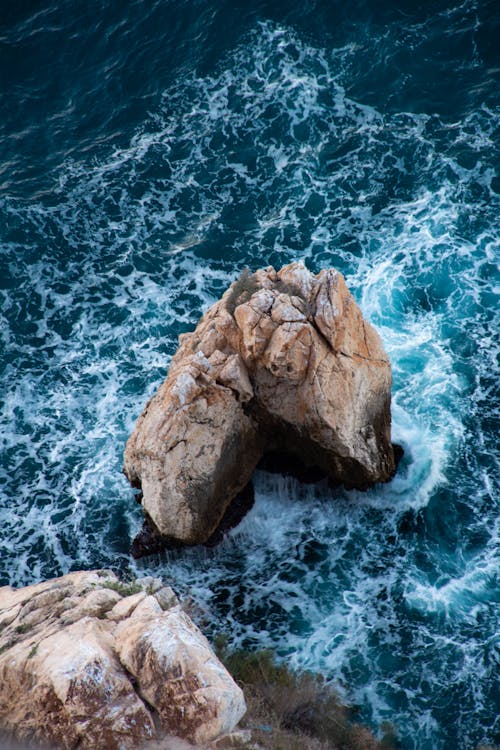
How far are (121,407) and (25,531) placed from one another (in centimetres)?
565

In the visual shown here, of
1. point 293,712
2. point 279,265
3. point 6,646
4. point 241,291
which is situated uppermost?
point 279,265

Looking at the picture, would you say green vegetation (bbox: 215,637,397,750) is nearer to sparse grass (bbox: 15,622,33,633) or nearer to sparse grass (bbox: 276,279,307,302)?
sparse grass (bbox: 15,622,33,633)

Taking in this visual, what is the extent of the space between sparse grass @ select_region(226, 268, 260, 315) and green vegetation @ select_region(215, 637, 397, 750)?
1023 cm

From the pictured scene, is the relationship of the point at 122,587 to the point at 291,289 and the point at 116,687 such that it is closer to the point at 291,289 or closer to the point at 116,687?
the point at 116,687

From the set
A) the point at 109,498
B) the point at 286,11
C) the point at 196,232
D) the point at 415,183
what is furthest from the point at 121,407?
the point at 286,11

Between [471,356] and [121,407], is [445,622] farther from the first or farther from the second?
[121,407]

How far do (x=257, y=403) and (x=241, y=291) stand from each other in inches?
144

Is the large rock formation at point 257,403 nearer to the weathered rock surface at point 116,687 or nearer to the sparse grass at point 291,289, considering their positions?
the sparse grass at point 291,289

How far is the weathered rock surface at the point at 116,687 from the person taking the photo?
45.6 feet

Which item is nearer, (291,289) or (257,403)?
(257,403)

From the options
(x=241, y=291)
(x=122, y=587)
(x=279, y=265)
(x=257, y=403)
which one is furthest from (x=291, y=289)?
(x=122, y=587)

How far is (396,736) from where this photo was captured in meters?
17.1

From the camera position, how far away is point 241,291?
74.0 ft

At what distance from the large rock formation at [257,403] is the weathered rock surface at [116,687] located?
5.61m
